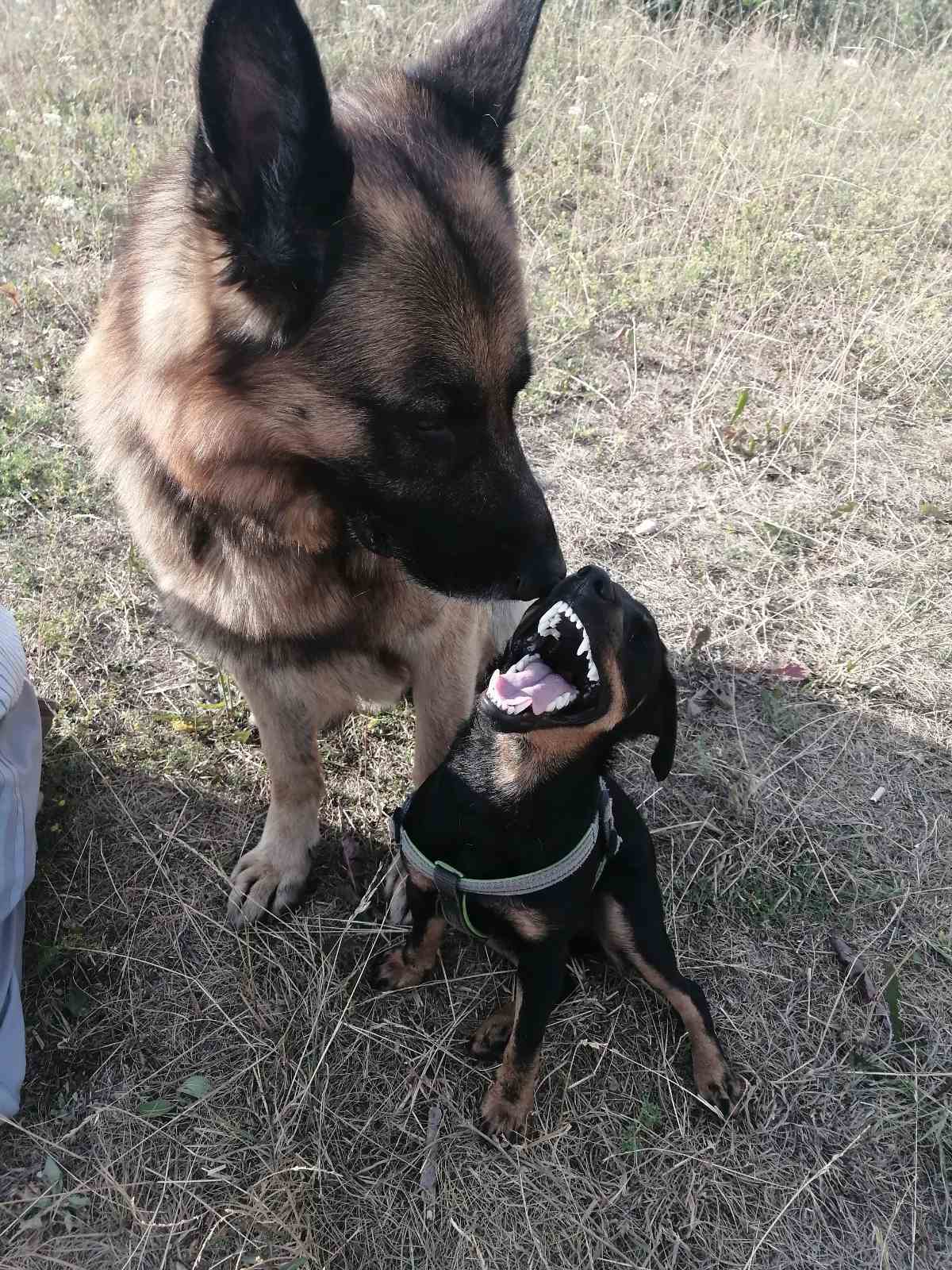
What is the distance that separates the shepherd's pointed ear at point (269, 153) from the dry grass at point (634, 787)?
1706 mm

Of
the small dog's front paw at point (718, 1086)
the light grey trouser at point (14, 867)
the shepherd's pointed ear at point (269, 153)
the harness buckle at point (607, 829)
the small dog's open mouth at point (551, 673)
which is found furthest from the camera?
the small dog's front paw at point (718, 1086)

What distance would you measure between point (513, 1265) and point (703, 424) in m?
3.28

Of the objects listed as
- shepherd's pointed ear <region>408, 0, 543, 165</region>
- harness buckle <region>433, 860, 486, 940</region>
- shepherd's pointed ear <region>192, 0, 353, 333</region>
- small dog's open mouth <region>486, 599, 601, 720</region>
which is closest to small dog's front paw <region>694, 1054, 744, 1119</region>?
harness buckle <region>433, 860, 486, 940</region>

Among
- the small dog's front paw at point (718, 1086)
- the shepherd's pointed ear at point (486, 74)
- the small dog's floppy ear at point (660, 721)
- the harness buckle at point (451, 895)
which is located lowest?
the small dog's front paw at point (718, 1086)

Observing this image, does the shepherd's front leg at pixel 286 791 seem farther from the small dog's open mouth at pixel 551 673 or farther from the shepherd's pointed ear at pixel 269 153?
the shepherd's pointed ear at pixel 269 153

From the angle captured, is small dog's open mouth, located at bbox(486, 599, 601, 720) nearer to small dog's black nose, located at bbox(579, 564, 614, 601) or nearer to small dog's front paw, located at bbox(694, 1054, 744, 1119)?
small dog's black nose, located at bbox(579, 564, 614, 601)

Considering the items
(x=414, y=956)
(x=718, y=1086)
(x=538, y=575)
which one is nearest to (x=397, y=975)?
(x=414, y=956)

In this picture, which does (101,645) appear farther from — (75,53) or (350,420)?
(75,53)

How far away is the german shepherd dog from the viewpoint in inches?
59.3

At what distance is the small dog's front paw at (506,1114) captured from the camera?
2.16 meters

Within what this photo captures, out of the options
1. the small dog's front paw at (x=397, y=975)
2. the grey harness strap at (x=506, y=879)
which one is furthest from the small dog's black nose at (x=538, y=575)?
the small dog's front paw at (x=397, y=975)

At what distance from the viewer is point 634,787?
9.53ft

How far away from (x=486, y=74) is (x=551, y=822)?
171 cm

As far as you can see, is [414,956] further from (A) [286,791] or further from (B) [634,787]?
(B) [634,787]
